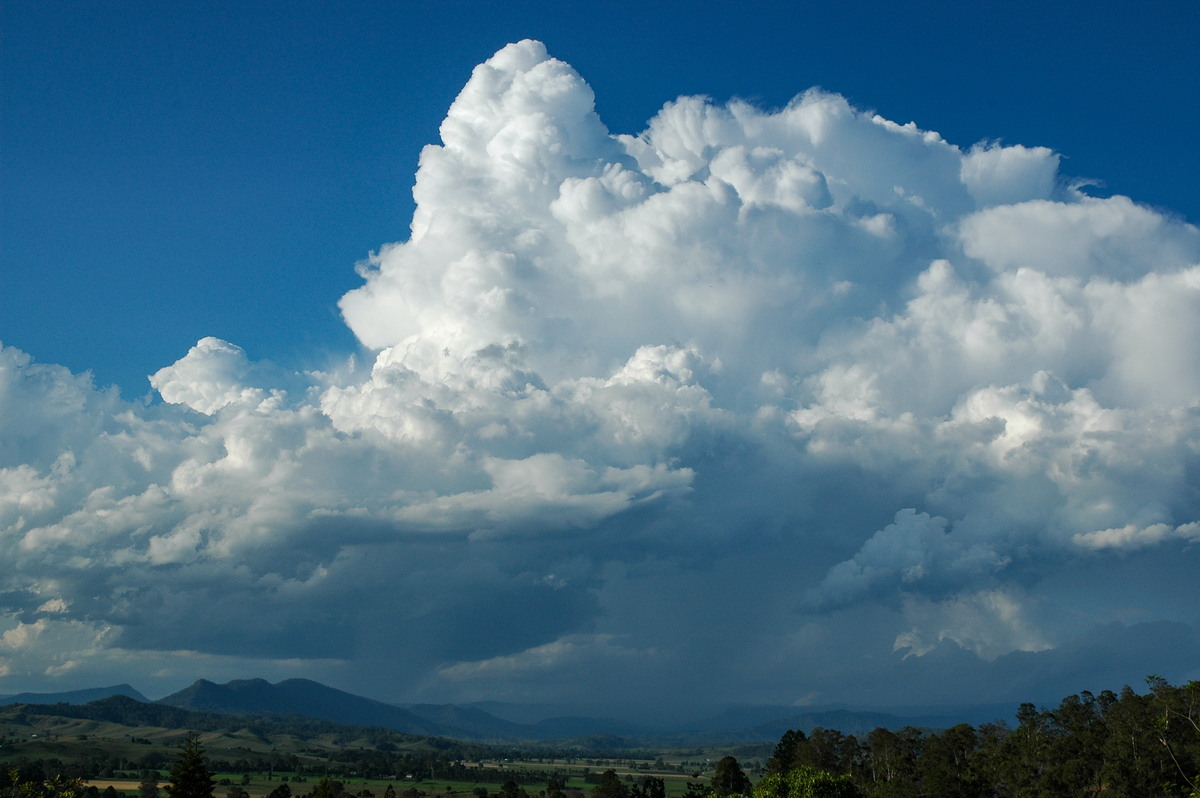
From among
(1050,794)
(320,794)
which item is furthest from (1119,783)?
(320,794)

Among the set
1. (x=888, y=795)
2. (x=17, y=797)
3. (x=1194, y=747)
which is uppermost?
(x=1194, y=747)

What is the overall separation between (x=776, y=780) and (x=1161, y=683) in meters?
79.8

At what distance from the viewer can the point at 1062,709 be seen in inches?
7584

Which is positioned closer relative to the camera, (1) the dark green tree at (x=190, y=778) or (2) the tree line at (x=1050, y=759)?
(1) the dark green tree at (x=190, y=778)

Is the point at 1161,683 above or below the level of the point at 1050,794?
above

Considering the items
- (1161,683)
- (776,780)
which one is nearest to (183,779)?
(776,780)

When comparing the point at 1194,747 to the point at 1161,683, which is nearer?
the point at 1194,747

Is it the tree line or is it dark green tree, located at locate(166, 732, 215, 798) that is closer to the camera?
dark green tree, located at locate(166, 732, 215, 798)

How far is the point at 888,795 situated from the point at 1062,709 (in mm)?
72500

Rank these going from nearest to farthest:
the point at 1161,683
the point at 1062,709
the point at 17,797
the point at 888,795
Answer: the point at 888,795 < the point at 1161,683 < the point at 17,797 < the point at 1062,709

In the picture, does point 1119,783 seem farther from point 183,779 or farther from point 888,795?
point 183,779

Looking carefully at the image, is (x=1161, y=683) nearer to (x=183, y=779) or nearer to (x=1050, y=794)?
(x=1050, y=794)

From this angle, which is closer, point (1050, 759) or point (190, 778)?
point (190, 778)

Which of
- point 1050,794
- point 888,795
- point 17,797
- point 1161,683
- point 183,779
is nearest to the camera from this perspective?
point 183,779
